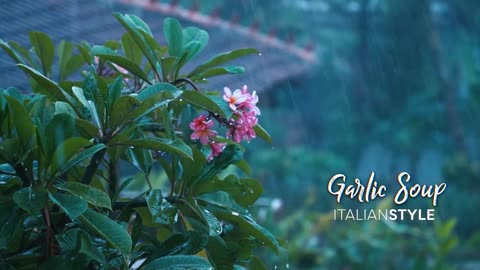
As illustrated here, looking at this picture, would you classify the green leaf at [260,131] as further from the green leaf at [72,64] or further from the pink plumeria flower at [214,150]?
the green leaf at [72,64]

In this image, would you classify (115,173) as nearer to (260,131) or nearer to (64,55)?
(260,131)

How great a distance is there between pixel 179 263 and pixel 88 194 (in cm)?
15

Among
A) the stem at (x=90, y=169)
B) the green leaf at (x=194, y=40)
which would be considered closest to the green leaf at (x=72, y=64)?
the green leaf at (x=194, y=40)

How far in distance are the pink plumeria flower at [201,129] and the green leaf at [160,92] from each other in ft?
0.40

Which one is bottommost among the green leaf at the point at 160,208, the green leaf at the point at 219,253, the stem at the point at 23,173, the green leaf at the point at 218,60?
the stem at the point at 23,173

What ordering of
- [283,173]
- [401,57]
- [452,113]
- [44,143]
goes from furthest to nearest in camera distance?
[401,57]
[452,113]
[283,173]
[44,143]

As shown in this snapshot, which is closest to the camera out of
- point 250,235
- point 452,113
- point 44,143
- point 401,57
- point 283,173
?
point 44,143

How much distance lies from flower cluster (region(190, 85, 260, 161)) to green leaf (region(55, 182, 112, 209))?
0.81ft

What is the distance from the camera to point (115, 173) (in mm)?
1246

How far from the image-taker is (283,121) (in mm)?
10680

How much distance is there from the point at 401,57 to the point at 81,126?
1012cm

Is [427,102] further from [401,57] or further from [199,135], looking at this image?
[199,135]

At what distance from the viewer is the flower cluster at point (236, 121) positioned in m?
1.20

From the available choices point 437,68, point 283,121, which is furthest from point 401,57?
point 283,121
